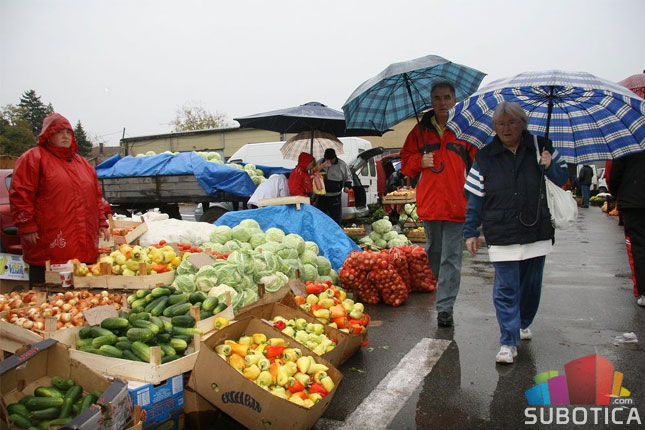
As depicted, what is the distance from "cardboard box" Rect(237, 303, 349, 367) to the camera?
13.1 ft

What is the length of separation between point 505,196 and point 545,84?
3.01 feet

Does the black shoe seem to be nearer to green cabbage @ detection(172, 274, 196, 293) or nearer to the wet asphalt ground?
the wet asphalt ground

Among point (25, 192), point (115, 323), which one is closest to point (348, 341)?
point (115, 323)

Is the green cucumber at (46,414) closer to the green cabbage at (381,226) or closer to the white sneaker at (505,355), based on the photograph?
the white sneaker at (505,355)

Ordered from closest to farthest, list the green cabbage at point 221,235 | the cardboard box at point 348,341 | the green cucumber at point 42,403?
the green cucumber at point 42,403, the cardboard box at point 348,341, the green cabbage at point 221,235

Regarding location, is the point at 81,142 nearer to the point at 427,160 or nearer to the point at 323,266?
the point at 323,266

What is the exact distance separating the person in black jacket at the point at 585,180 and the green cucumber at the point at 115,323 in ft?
72.9

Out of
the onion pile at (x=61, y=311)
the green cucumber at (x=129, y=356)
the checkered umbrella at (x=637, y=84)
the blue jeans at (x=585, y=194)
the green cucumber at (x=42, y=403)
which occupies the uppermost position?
the checkered umbrella at (x=637, y=84)

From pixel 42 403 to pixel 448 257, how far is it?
3.75 m

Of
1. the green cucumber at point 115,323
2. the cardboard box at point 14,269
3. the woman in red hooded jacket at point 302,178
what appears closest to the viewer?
the green cucumber at point 115,323

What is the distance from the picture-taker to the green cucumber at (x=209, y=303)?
4.02 m

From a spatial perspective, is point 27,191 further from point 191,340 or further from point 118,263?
point 191,340

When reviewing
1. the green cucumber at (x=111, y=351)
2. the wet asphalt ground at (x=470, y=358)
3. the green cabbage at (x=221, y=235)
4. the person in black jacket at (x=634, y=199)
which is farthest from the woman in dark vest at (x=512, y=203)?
the green cabbage at (x=221, y=235)

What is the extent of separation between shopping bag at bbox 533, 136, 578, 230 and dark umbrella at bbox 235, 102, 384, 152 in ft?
13.1
